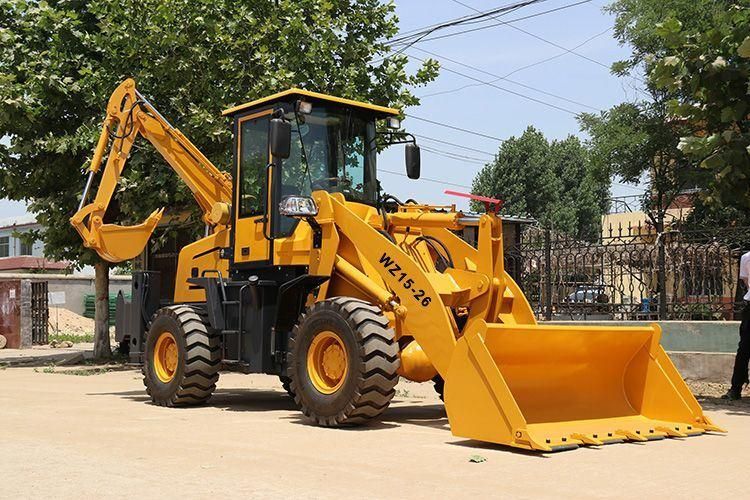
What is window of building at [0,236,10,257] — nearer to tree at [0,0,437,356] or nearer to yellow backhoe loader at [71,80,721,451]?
tree at [0,0,437,356]

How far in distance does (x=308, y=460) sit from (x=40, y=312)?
29.0 meters

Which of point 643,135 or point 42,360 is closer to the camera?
point 42,360

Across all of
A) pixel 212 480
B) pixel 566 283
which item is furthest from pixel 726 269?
pixel 212 480

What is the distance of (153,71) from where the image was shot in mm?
→ 19016

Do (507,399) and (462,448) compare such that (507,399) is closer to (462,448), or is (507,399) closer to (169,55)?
(462,448)

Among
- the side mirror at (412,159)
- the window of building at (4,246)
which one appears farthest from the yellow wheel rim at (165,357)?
the window of building at (4,246)

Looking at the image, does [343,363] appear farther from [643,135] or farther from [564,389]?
[643,135]

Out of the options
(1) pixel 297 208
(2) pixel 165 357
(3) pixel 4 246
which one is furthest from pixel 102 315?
(3) pixel 4 246

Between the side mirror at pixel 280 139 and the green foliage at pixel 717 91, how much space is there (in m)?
5.01

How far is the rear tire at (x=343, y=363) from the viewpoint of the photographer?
938 cm

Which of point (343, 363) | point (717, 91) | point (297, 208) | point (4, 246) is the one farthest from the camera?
point (4, 246)

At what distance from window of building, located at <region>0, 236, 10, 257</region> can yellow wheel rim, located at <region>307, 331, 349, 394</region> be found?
69.8 m

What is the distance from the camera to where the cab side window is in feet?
38.1

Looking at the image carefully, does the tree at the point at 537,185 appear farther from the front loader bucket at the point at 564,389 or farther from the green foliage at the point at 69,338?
the front loader bucket at the point at 564,389
